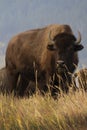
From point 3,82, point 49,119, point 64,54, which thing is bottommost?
point 3,82

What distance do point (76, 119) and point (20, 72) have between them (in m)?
10.1

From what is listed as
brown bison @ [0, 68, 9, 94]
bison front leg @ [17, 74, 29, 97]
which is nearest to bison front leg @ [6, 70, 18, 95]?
bison front leg @ [17, 74, 29, 97]

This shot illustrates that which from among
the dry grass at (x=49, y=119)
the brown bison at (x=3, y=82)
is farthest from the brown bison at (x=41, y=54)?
the dry grass at (x=49, y=119)

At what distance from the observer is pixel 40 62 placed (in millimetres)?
14680

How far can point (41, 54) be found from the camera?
1480 centimetres

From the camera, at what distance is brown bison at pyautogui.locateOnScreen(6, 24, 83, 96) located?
1359 cm

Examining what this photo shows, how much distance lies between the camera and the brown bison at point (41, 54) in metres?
13.6

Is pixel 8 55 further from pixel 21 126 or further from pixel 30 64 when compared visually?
pixel 21 126

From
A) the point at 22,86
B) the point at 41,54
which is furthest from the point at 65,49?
the point at 22,86

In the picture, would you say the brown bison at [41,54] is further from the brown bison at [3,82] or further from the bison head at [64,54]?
the brown bison at [3,82]

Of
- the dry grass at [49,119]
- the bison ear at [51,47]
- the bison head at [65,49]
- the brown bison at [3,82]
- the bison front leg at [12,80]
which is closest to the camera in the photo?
the dry grass at [49,119]

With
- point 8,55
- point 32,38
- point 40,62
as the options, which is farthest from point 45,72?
point 8,55

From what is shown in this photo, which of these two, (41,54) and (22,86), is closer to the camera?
(41,54)

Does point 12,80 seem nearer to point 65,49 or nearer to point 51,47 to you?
point 51,47
